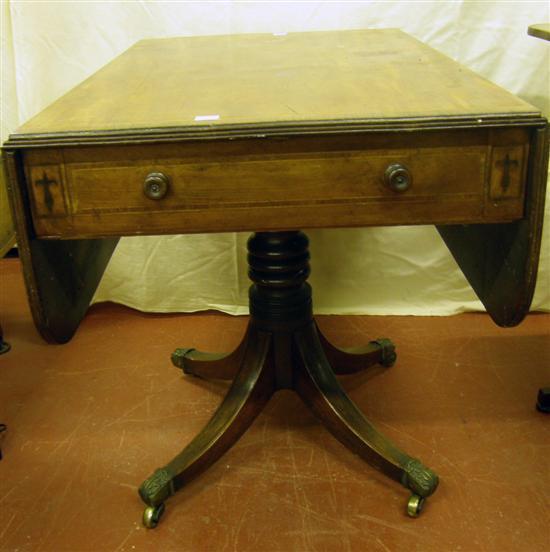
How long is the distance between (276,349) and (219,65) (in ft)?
2.14

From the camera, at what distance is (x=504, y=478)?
1516mm

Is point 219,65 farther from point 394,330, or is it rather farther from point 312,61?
point 394,330

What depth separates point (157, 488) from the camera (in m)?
1.44

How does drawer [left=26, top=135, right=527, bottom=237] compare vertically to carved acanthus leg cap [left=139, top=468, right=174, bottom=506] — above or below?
above

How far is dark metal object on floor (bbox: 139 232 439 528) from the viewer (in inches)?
57.5

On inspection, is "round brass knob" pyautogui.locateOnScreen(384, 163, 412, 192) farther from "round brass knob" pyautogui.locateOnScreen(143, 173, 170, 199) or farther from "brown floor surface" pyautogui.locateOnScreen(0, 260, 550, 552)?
"brown floor surface" pyautogui.locateOnScreen(0, 260, 550, 552)

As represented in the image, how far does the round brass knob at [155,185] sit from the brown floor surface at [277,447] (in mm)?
723

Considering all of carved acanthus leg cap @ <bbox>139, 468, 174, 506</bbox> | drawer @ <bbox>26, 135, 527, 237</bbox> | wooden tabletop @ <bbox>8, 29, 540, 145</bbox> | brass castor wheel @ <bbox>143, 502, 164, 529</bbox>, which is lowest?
brass castor wheel @ <bbox>143, 502, 164, 529</bbox>

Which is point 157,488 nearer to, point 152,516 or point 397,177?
point 152,516

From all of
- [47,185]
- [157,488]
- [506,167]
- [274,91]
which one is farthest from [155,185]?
[157,488]

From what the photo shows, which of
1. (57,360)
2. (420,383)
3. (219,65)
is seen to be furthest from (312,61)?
(57,360)

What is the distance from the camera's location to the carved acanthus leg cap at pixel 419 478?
142cm

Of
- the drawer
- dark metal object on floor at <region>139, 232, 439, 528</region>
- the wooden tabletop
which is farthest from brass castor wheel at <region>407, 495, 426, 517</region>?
the wooden tabletop

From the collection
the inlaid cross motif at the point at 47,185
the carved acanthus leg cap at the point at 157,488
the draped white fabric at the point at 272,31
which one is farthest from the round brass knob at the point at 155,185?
the draped white fabric at the point at 272,31
